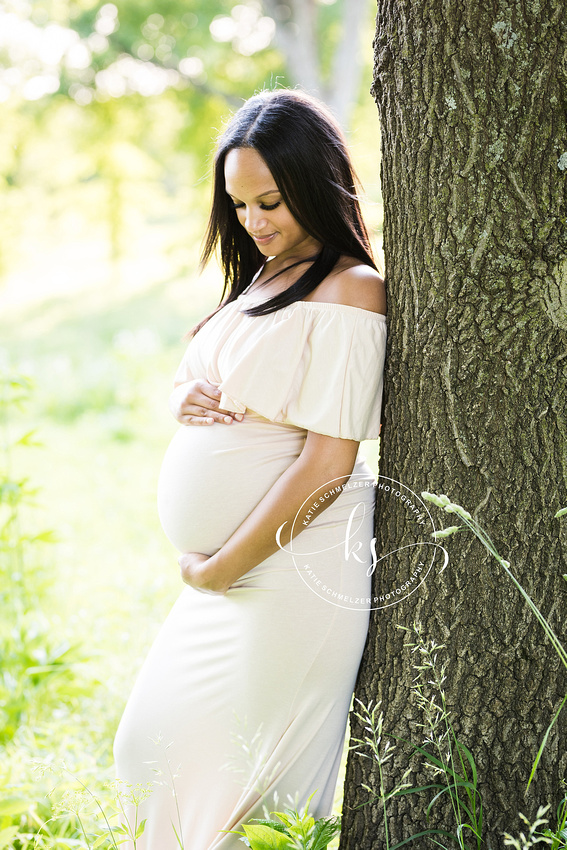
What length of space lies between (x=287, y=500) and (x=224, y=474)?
0.19 meters

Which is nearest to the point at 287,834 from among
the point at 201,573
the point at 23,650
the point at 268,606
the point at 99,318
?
the point at 268,606

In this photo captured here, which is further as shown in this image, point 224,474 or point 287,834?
point 224,474

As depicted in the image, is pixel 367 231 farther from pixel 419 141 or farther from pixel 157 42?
pixel 157 42

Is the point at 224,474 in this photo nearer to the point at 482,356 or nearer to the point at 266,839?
the point at 482,356

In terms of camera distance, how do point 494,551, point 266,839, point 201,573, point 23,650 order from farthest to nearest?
point 23,650 → point 201,573 → point 266,839 → point 494,551

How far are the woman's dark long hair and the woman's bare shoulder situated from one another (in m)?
0.03

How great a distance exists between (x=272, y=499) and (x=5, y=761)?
1.47m

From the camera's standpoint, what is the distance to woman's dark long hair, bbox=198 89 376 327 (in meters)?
1.61

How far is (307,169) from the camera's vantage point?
1.61 meters

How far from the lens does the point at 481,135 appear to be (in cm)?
133

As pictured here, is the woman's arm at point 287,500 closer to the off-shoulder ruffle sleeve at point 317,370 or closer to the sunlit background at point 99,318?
the off-shoulder ruffle sleeve at point 317,370

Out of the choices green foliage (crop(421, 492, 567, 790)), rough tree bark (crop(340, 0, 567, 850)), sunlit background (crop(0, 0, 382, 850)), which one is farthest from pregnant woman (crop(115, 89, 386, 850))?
sunlit background (crop(0, 0, 382, 850))

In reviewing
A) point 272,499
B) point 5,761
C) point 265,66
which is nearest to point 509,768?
point 272,499

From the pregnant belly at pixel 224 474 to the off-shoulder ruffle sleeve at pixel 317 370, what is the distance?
0.07m
